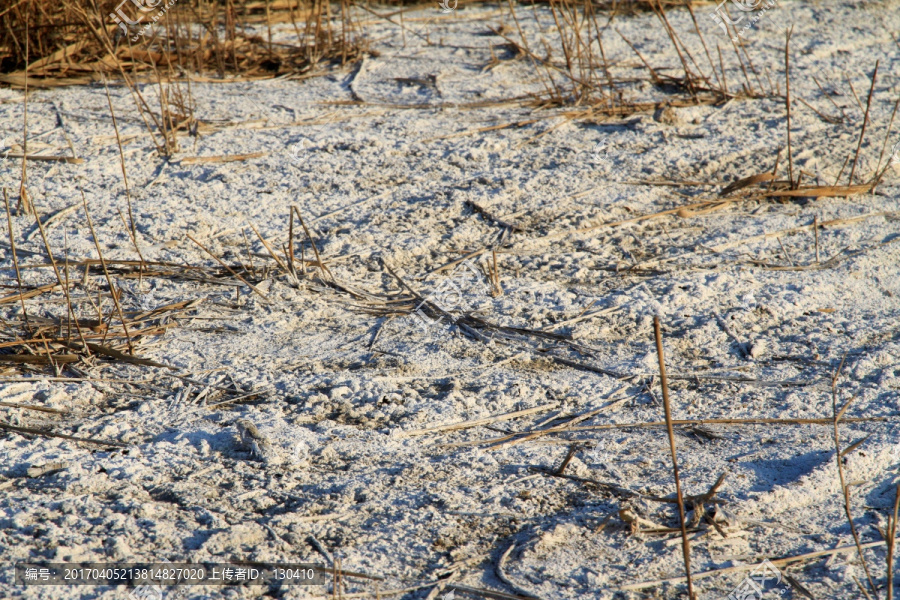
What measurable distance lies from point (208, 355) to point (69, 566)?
729 mm

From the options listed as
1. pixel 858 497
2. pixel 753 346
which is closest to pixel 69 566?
pixel 858 497

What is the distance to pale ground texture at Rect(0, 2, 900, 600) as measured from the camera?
1426 mm

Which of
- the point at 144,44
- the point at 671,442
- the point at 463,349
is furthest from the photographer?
the point at 144,44

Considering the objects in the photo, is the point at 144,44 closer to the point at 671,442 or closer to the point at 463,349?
the point at 463,349

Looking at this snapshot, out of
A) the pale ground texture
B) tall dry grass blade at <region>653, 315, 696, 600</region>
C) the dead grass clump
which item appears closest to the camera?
tall dry grass blade at <region>653, 315, 696, 600</region>

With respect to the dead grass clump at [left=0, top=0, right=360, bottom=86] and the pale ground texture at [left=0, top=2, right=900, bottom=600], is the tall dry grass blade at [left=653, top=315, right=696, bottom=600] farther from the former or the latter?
the dead grass clump at [left=0, top=0, right=360, bottom=86]

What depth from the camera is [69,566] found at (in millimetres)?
1312

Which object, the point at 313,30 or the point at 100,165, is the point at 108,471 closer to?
the point at 100,165

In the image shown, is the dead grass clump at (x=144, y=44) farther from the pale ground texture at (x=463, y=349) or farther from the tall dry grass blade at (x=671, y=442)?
the tall dry grass blade at (x=671, y=442)

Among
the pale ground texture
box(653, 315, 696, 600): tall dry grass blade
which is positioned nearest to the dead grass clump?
the pale ground texture

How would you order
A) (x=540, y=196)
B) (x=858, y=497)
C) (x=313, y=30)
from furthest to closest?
(x=313, y=30) → (x=540, y=196) → (x=858, y=497)

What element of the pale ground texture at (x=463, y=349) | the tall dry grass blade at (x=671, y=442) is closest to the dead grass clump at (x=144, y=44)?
the pale ground texture at (x=463, y=349)

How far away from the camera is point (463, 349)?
6.70 ft

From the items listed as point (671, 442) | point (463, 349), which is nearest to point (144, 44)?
point (463, 349)
